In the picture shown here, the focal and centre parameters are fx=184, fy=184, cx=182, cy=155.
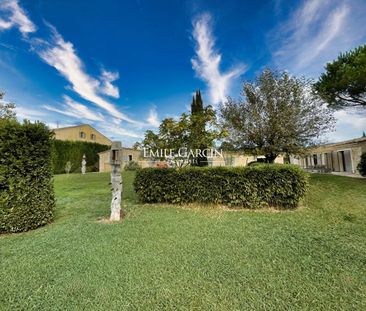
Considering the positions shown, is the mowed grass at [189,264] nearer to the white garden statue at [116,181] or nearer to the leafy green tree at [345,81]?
the white garden statue at [116,181]

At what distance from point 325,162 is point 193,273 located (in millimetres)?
21521

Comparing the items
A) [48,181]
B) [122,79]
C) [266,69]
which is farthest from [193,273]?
[122,79]

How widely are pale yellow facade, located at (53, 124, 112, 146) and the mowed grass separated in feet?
96.9

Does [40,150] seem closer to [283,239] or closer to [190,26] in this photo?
[283,239]

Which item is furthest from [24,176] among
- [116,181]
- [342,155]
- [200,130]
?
[342,155]

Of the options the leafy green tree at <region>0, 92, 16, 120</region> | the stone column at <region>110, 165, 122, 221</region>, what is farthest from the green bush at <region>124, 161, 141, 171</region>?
the stone column at <region>110, 165, 122, 221</region>

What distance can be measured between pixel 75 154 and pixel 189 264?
82.2 ft

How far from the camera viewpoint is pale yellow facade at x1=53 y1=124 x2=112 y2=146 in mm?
29284

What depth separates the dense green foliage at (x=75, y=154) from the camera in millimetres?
21883

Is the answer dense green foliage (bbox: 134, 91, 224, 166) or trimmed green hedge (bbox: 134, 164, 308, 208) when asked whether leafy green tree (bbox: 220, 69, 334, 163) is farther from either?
trimmed green hedge (bbox: 134, 164, 308, 208)

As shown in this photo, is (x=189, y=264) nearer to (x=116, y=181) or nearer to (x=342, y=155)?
(x=116, y=181)

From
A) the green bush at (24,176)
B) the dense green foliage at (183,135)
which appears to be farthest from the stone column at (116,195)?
the dense green foliage at (183,135)

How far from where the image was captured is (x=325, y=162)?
18594 mm

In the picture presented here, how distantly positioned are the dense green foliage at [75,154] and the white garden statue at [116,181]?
1833cm
